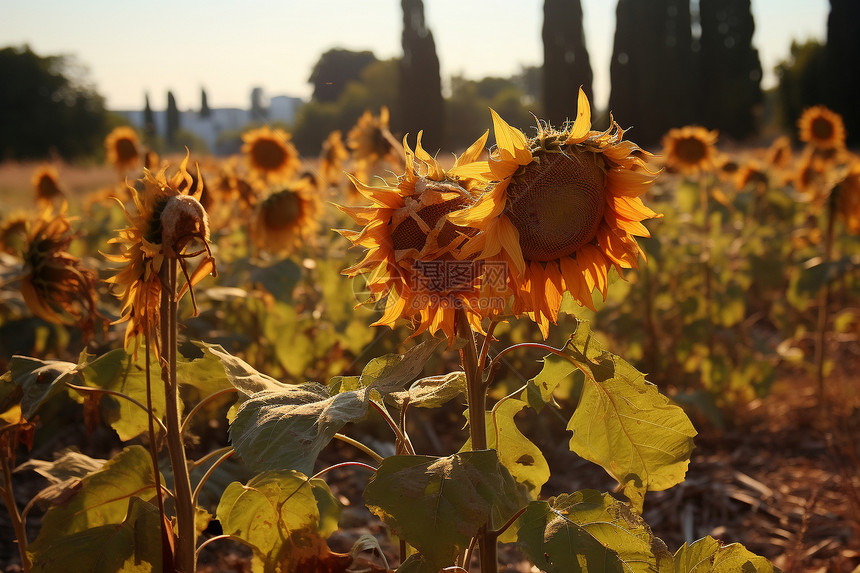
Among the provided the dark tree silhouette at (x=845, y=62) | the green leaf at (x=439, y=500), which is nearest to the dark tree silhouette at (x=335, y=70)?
the green leaf at (x=439, y=500)

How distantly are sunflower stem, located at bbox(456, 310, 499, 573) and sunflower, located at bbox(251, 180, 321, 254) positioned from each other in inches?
120

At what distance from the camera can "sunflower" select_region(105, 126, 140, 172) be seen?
6.56 meters

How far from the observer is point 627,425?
1.24m

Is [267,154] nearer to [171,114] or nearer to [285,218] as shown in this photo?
[285,218]

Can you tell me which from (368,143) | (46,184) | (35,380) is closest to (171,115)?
(46,184)

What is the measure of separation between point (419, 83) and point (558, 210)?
3.10 meters

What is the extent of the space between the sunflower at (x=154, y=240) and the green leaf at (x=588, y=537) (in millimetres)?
665

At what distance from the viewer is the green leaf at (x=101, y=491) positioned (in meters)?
1.32

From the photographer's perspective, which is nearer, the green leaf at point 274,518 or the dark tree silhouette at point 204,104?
the green leaf at point 274,518

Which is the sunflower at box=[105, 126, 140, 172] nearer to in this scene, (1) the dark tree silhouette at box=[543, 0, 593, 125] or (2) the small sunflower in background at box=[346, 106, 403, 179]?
(2) the small sunflower in background at box=[346, 106, 403, 179]

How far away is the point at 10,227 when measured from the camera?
395 centimetres

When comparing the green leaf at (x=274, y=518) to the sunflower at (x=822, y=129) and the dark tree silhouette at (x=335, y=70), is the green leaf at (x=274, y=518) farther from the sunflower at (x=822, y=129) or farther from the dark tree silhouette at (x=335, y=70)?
the sunflower at (x=822, y=129)

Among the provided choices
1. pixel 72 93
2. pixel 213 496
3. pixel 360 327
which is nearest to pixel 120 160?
pixel 360 327

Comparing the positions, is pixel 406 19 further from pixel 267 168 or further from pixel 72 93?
pixel 72 93
